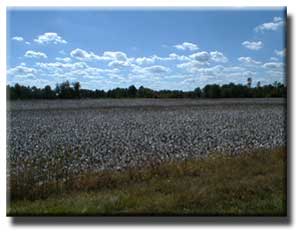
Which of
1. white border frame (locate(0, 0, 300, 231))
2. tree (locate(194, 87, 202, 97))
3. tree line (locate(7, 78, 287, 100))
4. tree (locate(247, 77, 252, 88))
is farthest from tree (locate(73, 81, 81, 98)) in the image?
tree (locate(247, 77, 252, 88))

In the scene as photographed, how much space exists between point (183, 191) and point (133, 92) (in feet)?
2.61

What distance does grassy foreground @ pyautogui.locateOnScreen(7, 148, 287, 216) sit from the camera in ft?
15.3

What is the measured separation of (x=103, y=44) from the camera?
477cm

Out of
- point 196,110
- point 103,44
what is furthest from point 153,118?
point 103,44

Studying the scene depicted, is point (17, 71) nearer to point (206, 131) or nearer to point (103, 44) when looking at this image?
point (103, 44)

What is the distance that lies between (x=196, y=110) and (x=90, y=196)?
0.99m

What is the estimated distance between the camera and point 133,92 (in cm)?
481

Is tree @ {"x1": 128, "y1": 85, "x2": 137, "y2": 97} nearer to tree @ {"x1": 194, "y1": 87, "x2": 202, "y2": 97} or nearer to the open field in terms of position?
the open field

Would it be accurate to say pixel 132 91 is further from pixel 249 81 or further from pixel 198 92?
pixel 249 81

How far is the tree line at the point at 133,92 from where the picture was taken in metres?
4.74
